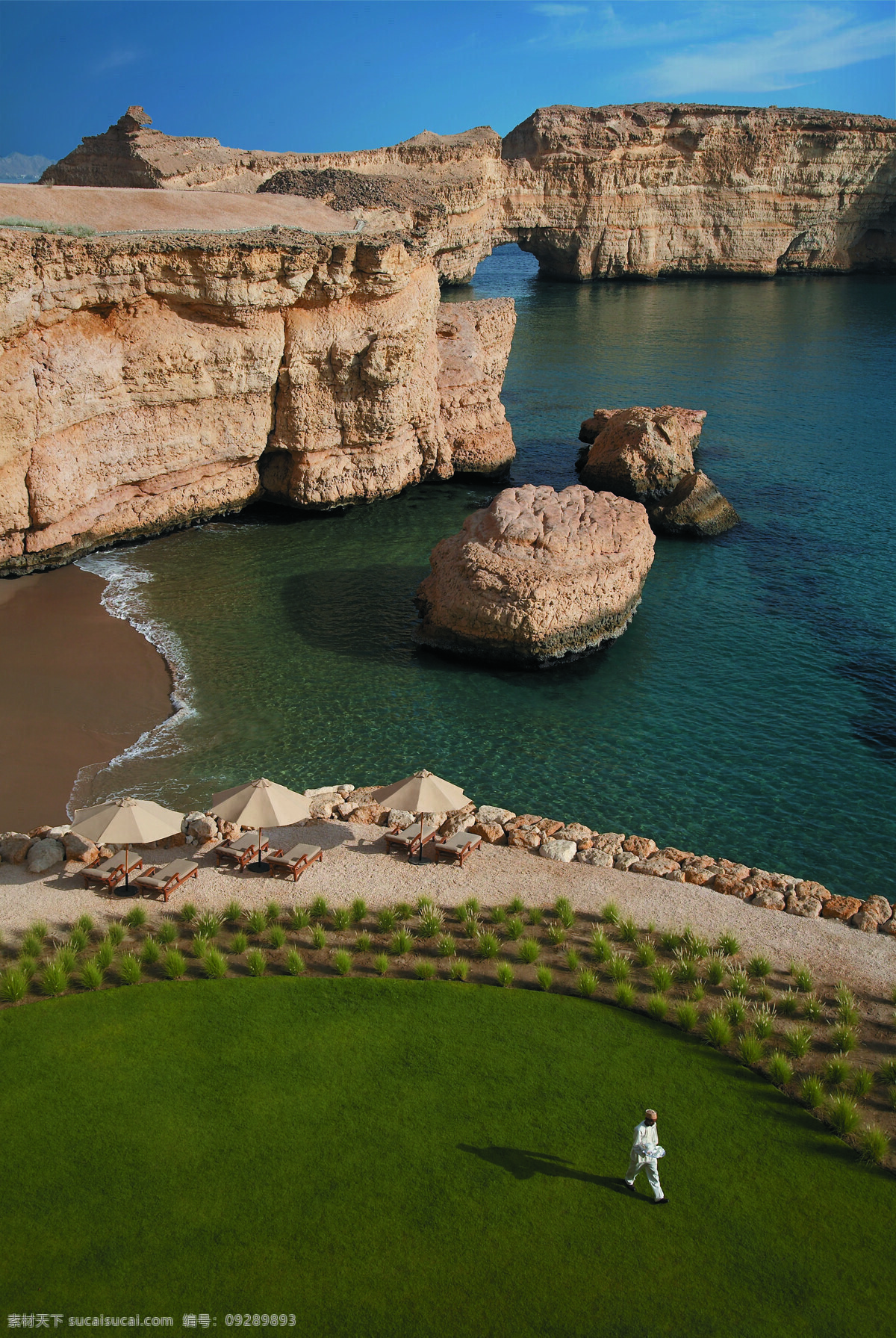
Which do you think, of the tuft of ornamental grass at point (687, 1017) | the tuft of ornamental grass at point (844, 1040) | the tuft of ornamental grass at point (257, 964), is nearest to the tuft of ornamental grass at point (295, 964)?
the tuft of ornamental grass at point (257, 964)

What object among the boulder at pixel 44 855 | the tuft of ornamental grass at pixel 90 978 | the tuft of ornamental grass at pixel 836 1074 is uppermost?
the boulder at pixel 44 855

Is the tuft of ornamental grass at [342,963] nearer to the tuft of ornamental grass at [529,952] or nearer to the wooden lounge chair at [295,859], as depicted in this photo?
Result: the wooden lounge chair at [295,859]

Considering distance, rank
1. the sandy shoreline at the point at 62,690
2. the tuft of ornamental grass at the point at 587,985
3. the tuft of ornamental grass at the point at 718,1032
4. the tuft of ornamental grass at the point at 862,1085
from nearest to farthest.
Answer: the tuft of ornamental grass at the point at 862,1085, the tuft of ornamental grass at the point at 718,1032, the tuft of ornamental grass at the point at 587,985, the sandy shoreline at the point at 62,690

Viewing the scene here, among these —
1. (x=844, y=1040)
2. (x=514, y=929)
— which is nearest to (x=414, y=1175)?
(x=514, y=929)

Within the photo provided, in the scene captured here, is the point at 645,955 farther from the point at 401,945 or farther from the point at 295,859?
the point at 295,859

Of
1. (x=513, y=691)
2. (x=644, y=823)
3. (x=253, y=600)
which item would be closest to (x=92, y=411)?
(x=253, y=600)

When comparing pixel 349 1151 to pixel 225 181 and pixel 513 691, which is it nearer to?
pixel 513 691

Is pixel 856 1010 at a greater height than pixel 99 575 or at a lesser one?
lesser
